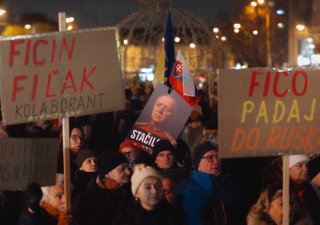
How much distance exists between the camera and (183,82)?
30.0 feet

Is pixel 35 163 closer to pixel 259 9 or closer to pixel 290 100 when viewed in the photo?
pixel 290 100

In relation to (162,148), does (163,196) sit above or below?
below

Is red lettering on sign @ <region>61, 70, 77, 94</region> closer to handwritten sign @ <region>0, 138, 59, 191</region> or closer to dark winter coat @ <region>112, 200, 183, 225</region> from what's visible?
handwritten sign @ <region>0, 138, 59, 191</region>

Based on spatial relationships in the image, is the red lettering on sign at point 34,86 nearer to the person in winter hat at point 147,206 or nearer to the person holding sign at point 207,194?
the person in winter hat at point 147,206

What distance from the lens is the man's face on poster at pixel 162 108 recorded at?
8.86 metres

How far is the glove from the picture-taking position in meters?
5.61

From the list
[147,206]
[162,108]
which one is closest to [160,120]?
[162,108]

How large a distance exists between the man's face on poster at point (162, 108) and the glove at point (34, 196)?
325cm

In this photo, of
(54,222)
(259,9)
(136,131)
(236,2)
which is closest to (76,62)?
(54,222)

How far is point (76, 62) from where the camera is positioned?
19.6ft

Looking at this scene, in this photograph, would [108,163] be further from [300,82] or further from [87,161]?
[300,82]

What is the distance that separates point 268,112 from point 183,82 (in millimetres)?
3274

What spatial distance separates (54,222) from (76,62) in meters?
1.21

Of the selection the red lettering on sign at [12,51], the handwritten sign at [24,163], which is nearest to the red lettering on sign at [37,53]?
the red lettering on sign at [12,51]
